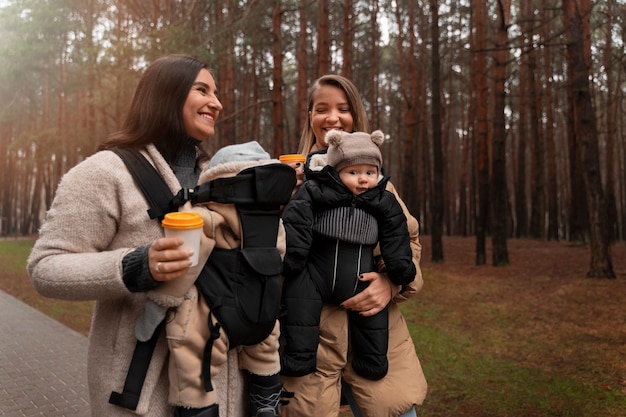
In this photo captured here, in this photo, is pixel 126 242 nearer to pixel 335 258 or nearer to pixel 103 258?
pixel 103 258

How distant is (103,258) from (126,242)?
115 mm

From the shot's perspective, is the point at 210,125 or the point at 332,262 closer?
the point at 210,125

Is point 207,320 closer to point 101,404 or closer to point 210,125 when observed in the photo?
point 101,404

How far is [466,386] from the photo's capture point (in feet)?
17.3

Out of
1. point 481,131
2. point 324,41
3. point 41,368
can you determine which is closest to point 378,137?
point 41,368

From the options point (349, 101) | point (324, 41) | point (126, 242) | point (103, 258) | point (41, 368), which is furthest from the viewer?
point (324, 41)

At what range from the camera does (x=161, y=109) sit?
168cm

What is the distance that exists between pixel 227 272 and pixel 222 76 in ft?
50.0

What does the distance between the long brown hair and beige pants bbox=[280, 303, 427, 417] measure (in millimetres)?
908

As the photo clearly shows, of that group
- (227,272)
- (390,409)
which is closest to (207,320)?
(227,272)

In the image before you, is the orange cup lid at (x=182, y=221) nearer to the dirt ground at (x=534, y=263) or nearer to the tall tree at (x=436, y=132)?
the dirt ground at (x=534, y=263)

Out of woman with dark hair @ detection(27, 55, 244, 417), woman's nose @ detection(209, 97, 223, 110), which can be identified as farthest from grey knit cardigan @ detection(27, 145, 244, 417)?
woman's nose @ detection(209, 97, 223, 110)

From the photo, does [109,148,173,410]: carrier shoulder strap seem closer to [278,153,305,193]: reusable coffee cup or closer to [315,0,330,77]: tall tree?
[278,153,305,193]: reusable coffee cup

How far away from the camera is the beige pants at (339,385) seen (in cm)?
190
